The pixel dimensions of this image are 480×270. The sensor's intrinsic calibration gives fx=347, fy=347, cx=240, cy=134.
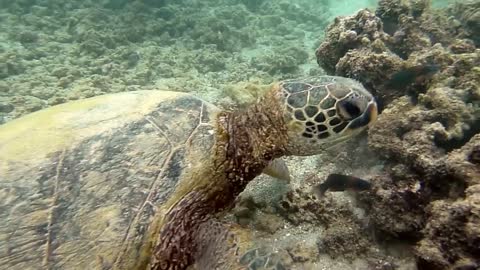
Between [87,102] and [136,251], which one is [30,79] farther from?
[136,251]

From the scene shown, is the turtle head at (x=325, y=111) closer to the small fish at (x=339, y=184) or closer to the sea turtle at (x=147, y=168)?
the sea turtle at (x=147, y=168)

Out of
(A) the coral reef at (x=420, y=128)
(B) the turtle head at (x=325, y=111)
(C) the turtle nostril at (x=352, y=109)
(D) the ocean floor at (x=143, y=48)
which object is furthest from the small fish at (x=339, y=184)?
(D) the ocean floor at (x=143, y=48)

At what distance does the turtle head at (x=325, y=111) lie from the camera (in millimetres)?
2238

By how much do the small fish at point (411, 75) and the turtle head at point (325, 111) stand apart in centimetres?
89

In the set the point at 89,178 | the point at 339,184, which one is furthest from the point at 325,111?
the point at 89,178

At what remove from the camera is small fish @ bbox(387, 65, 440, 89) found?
9.59ft

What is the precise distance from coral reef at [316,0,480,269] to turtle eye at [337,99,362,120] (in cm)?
45

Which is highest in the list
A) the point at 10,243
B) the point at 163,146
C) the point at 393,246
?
the point at 163,146

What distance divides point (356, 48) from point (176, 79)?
9.83ft

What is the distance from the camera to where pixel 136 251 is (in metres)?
1.74

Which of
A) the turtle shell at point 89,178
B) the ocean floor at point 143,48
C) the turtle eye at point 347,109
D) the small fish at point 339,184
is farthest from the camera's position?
the ocean floor at point 143,48

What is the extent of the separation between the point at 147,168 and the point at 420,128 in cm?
187

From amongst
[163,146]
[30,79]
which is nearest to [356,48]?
[163,146]

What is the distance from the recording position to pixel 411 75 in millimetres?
2973
